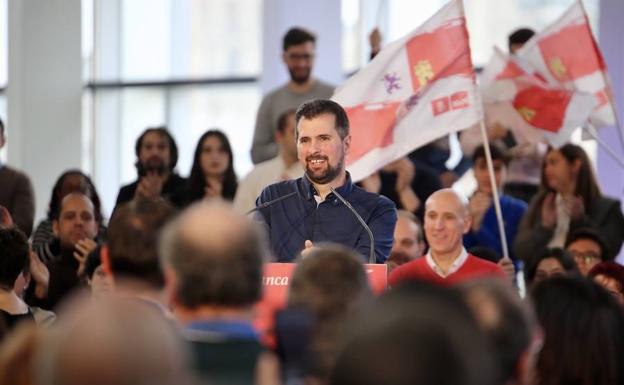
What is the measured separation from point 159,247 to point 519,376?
0.97 meters

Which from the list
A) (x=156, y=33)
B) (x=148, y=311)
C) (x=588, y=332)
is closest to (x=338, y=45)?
(x=156, y=33)

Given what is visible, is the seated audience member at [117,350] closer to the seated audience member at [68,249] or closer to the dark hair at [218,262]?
the dark hair at [218,262]

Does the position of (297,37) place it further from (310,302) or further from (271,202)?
(310,302)


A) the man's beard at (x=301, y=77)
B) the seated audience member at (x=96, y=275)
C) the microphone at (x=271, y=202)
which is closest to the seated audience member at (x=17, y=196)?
the man's beard at (x=301, y=77)

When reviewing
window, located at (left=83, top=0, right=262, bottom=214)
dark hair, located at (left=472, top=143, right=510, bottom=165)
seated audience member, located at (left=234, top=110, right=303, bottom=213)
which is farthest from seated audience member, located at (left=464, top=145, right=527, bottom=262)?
window, located at (left=83, top=0, right=262, bottom=214)

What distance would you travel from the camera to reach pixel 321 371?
3.93 metres

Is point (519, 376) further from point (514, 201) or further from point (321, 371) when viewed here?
point (514, 201)

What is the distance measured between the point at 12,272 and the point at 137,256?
88.1 inches

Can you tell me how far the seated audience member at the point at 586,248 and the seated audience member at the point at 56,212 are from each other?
255cm

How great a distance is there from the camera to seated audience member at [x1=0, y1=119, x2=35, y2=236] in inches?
402

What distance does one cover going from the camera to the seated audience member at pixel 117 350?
3184mm

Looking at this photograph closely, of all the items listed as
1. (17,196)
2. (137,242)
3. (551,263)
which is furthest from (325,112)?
(17,196)

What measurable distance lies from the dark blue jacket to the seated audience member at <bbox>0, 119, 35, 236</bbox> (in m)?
3.93

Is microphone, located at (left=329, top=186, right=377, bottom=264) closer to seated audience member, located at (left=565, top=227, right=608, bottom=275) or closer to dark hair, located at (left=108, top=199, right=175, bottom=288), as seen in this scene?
dark hair, located at (left=108, top=199, right=175, bottom=288)
